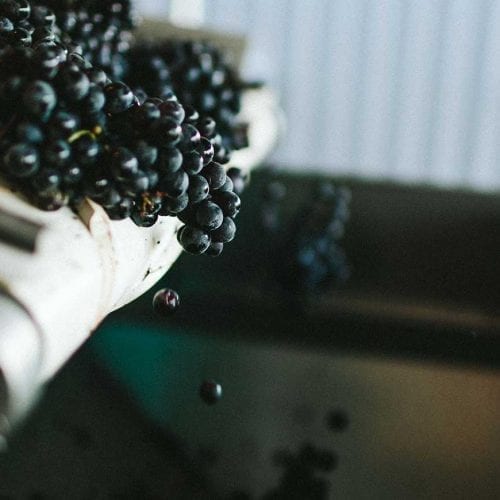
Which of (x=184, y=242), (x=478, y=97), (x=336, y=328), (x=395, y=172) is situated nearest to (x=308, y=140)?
(x=395, y=172)

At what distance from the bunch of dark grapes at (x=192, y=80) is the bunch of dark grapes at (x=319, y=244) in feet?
1.05

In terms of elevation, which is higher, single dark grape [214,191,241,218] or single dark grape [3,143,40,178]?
single dark grape [3,143,40,178]

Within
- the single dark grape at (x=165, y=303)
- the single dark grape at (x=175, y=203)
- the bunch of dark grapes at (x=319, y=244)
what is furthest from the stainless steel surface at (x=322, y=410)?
the single dark grape at (x=175, y=203)

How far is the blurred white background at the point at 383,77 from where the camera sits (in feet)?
8.40

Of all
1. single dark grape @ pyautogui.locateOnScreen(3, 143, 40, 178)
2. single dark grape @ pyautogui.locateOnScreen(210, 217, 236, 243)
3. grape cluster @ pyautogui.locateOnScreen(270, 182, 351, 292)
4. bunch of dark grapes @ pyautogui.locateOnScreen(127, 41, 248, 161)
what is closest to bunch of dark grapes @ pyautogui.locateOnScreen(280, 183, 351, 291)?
grape cluster @ pyautogui.locateOnScreen(270, 182, 351, 292)

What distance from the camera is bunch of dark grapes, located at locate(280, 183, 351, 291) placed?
1.12 metres

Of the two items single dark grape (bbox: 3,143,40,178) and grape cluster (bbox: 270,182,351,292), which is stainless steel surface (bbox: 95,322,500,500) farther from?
single dark grape (bbox: 3,143,40,178)

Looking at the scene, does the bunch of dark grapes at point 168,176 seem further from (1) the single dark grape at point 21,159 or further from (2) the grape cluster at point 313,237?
(2) the grape cluster at point 313,237

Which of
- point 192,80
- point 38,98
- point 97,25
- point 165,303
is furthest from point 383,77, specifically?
point 38,98

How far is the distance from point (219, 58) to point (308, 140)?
1.79 m

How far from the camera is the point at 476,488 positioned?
755 mm

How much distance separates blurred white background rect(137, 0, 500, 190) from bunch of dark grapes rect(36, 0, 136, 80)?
190cm

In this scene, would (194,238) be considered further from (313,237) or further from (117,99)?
(313,237)

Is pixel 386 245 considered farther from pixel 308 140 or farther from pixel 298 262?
pixel 308 140
